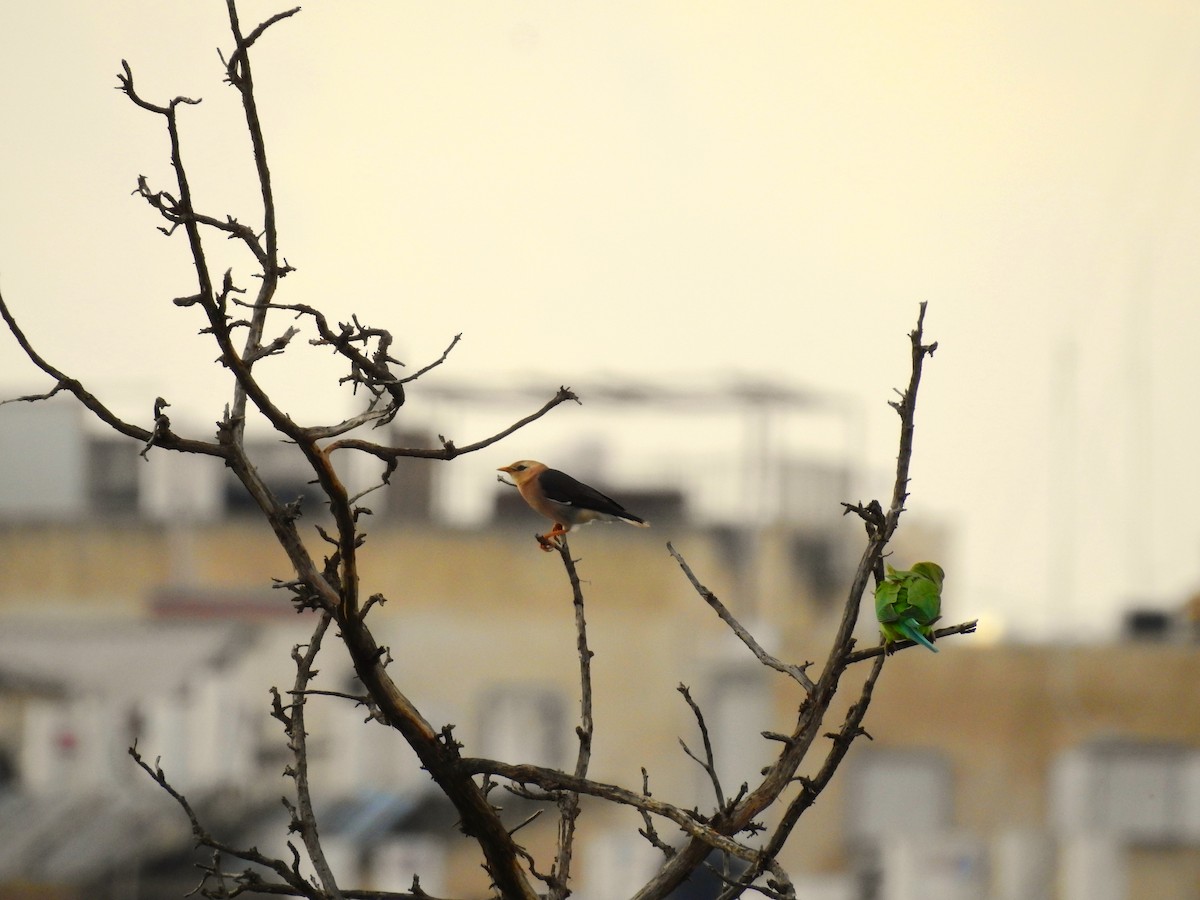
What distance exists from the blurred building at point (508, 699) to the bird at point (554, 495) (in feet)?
65.4

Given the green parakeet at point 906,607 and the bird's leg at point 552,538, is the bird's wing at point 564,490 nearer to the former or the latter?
the bird's leg at point 552,538

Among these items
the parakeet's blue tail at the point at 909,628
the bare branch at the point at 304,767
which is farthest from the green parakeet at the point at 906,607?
the bare branch at the point at 304,767

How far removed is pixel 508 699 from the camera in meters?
36.9

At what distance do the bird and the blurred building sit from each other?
785 inches

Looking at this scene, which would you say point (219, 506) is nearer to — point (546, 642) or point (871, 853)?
point (546, 642)

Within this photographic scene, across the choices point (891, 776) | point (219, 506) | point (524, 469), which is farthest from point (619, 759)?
point (524, 469)

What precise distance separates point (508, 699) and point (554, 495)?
3284 cm

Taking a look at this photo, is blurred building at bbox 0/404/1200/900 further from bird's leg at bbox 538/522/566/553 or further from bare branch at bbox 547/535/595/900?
bare branch at bbox 547/535/595/900

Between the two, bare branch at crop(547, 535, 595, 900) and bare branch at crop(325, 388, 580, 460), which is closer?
bare branch at crop(325, 388, 580, 460)

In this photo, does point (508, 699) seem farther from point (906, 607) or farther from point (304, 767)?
point (304, 767)

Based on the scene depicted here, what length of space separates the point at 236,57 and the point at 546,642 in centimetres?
3468

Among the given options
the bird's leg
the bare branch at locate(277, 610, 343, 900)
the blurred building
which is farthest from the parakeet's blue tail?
the blurred building

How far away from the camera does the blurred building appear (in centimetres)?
2811

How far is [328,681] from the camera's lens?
33281 millimetres
